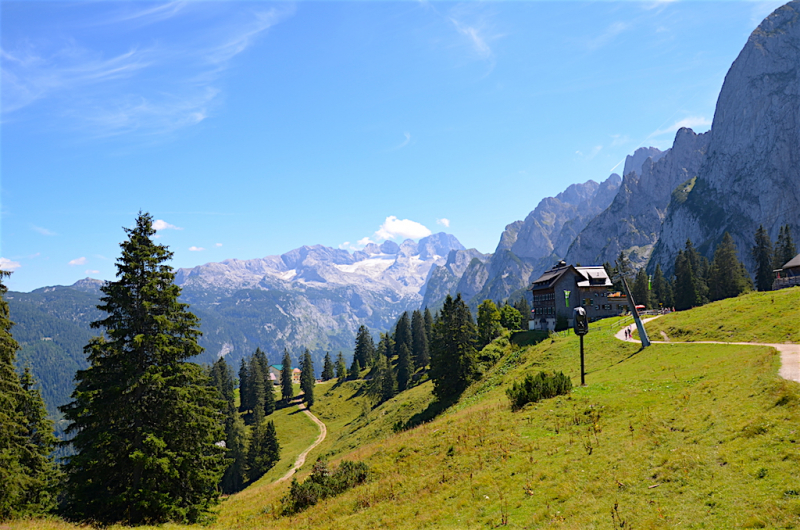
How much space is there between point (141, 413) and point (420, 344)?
10436cm

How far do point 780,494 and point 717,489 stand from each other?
1640mm

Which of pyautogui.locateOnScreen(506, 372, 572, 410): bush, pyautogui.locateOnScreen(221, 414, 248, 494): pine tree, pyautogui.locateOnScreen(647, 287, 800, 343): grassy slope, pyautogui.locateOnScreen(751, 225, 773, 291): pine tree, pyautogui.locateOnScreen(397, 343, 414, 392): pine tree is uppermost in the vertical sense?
pyautogui.locateOnScreen(751, 225, 773, 291): pine tree

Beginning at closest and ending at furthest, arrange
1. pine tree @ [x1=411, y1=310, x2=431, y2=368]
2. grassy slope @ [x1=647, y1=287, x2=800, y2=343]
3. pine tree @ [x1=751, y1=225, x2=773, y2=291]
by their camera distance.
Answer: grassy slope @ [x1=647, y1=287, x2=800, y2=343], pine tree @ [x1=751, y1=225, x2=773, y2=291], pine tree @ [x1=411, y1=310, x2=431, y2=368]

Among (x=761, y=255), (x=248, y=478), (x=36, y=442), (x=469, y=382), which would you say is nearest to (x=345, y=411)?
(x=248, y=478)

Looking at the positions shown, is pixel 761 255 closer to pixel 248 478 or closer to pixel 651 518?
pixel 651 518

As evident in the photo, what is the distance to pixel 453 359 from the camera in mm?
61250

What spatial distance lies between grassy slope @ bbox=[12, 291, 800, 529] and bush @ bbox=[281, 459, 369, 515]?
1.05 meters

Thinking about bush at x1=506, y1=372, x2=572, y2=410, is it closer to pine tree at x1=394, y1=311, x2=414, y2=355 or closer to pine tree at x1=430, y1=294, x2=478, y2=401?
pine tree at x1=430, y1=294, x2=478, y2=401

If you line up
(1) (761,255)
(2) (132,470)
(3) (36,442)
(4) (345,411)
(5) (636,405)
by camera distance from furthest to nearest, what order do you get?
1. (4) (345,411)
2. (1) (761,255)
3. (3) (36,442)
4. (5) (636,405)
5. (2) (132,470)

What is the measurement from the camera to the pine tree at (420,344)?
12169cm

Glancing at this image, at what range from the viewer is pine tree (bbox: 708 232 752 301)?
10092cm

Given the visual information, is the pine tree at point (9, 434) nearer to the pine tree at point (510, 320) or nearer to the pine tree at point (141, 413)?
the pine tree at point (141, 413)

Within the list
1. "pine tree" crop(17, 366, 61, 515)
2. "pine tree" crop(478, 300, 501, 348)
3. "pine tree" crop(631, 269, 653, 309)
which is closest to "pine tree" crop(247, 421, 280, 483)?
"pine tree" crop(478, 300, 501, 348)

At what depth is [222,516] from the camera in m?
26.8
